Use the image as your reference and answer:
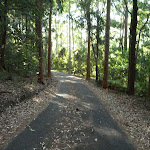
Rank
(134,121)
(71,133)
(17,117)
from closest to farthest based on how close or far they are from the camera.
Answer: (71,133) → (17,117) → (134,121)

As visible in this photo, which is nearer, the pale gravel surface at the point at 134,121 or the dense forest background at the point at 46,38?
the pale gravel surface at the point at 134,121

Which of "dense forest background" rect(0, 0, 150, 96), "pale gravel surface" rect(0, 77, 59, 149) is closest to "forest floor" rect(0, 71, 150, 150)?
"pale gravel surface" rect(0, 77, 59, 149)

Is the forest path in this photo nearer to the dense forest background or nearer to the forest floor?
the forest floor

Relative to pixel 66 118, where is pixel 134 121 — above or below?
below

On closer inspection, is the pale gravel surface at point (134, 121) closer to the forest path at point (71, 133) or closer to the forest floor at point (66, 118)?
the forest floor at point (66, 118)

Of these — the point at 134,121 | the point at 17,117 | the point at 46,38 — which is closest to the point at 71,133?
the point at 17,117

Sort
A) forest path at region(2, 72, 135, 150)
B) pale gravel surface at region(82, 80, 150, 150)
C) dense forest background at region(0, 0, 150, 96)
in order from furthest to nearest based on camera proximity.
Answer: dense forest background at region(0, 0, 150, 96)
pale gravel surface at region(82, 80, 150, 150)
forest path at region(2, 72, 135, 150)

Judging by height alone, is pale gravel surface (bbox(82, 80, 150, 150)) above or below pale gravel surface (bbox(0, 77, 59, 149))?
below

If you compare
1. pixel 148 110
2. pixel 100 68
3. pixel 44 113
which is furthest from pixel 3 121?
pixel 100 68

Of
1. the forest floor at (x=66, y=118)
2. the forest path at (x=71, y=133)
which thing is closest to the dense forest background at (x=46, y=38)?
the forest floor at (x=66, y=118)

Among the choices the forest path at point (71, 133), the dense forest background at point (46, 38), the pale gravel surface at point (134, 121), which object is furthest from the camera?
the dense forest background at point (46, 38)

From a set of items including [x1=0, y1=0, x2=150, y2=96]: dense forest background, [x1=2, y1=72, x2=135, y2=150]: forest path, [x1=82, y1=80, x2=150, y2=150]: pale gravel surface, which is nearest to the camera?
[x1=2, y1=72, x2=135, y2=150]: forest path

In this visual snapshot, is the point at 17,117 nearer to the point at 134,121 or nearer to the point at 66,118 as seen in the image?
the point at 66,118

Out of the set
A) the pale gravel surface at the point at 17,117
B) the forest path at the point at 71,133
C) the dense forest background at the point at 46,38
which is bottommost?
the forest path at the point at 71,133
